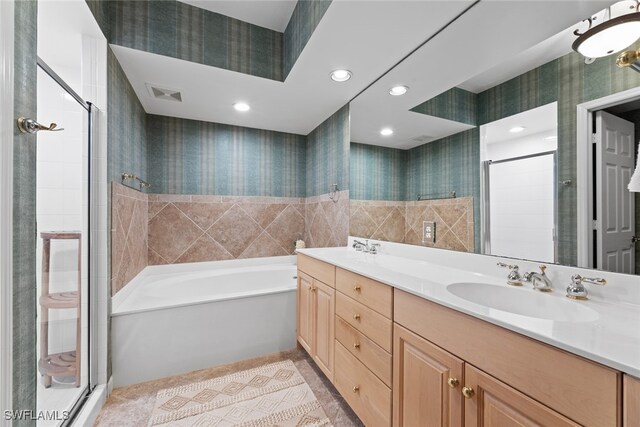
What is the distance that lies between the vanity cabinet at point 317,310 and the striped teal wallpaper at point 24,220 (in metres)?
1.32

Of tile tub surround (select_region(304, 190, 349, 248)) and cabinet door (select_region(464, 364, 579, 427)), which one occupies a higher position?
tile tub surround (select_region(304, 190, 349, 248))

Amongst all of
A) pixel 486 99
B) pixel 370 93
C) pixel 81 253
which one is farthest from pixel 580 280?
pixel 81 253

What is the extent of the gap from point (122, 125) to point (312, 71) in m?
1.48

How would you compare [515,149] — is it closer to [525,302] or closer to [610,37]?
[610,37]

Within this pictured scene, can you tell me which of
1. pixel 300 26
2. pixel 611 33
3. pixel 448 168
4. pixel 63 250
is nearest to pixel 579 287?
pixel 448 168

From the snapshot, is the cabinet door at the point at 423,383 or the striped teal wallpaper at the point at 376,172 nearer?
the cabinet door at the point at 423,383

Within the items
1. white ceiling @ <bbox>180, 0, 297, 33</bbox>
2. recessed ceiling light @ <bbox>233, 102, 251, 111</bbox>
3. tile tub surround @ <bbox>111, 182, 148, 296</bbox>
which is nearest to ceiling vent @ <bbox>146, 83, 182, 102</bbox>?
recessed ceiling light @ <bbox>233, 102, 251, 111</bbox>

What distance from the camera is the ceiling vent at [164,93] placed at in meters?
2.12

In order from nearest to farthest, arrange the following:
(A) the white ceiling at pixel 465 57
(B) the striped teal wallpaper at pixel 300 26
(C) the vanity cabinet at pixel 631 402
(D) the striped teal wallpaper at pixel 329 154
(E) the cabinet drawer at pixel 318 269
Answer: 1. (C) the vanity cabinet at pixel 631 402
2. (A) the white ceiling at pixel 465 57
3. (B) the striped teal wallpaper at pixel 300 26
4. (E) the cabinet drawer at pixel 318 269
5. (D) the striped teal wallpaper at pixel 329 154

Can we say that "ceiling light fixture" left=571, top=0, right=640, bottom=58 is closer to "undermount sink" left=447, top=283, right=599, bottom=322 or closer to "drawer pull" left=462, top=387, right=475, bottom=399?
"undermount sink" left=447, top=283, right=599, bottom=322

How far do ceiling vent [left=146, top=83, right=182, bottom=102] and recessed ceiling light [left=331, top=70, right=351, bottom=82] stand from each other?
53.3 inches

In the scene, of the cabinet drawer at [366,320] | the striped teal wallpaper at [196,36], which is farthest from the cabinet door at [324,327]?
the striped teal wallpaper at [196,36]

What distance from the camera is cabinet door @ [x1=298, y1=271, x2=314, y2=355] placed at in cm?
192

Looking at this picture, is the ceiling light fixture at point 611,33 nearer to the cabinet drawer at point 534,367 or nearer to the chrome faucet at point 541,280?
the chrome faucet at point 541,280
